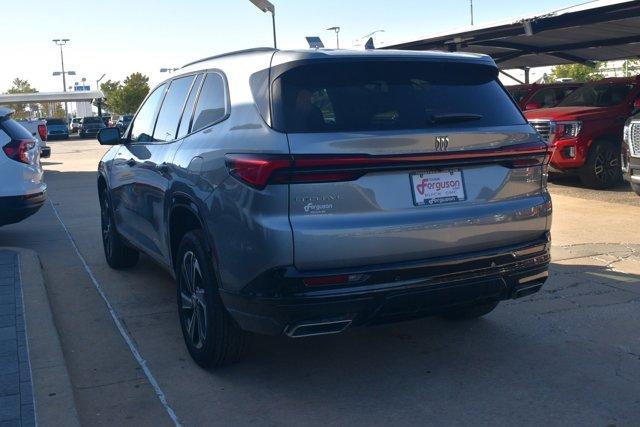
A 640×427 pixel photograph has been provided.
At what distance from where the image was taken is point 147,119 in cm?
609

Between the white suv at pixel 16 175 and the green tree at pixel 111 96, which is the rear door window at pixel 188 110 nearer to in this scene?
the white suv at pixel 16 175

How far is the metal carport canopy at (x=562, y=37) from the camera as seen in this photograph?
1362cm

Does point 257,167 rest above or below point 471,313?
above

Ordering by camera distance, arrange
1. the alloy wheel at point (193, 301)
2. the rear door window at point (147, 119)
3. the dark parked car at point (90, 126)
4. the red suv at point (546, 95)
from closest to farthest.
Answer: the alloy wheel at point (193, 301) → the rear door window at point (147, 119) → the red suv at point (546, 95) → the dark parked car at point (90, 126)

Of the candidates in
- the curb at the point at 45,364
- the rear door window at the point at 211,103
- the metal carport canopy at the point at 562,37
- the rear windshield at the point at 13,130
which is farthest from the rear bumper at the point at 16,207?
the metal carport canopy at the point at 562,37

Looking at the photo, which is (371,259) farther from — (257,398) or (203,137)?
(203,137)

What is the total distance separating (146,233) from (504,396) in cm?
295

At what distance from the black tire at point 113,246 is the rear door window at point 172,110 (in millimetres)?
1658

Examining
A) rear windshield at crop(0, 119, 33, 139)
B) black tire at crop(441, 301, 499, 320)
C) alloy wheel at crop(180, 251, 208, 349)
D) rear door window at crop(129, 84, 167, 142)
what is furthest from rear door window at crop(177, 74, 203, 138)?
rear windshield at crop(0, 119, 33, 139)

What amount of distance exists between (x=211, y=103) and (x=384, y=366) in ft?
6.32

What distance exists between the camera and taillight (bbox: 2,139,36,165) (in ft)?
26.9

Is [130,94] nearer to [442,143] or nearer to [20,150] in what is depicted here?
[20,150]

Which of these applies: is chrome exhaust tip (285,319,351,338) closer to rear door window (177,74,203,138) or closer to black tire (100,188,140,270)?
rear door window (177,74,203,138)

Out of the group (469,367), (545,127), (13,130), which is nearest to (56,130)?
(545,127)
